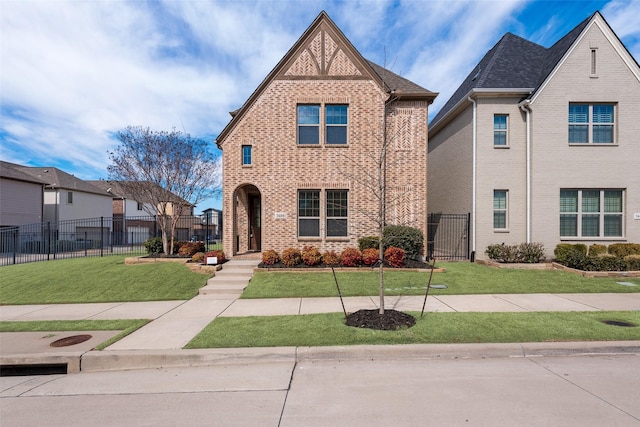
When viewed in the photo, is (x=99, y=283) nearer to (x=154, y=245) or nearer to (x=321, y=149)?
(x=154, y=245)

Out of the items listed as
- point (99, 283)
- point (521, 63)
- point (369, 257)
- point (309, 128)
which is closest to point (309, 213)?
point (369, 257)

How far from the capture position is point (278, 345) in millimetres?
4949

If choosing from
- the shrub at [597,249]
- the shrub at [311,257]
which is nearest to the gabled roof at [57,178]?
the shrub at [311,257]

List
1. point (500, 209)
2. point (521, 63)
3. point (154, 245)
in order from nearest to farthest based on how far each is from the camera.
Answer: point (154, 245)
point (500, 209)
point (521, 63)

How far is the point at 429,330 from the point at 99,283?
986cm

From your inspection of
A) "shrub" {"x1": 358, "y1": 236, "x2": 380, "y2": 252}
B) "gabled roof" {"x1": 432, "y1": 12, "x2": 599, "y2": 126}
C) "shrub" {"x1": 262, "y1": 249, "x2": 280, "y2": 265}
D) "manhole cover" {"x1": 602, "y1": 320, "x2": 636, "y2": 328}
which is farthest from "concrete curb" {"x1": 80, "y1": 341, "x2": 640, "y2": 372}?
"gabled roof" {"x1": 432, "y1": 12, "x2": 599, "y2": 126}

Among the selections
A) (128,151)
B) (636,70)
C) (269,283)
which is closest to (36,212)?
(128,151)

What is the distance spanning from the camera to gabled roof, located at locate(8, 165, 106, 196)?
28688 millimetres

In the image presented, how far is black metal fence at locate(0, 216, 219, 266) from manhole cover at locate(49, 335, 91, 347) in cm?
896

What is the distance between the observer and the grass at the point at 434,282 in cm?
866

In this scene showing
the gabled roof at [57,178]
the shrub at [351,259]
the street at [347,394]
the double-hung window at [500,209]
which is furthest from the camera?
the gabled roof at [57,178]

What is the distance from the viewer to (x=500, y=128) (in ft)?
43.6

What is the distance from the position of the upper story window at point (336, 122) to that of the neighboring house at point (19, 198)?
85.2 ft

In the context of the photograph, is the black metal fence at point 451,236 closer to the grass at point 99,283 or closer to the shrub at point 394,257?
the shrub at point 394,257
